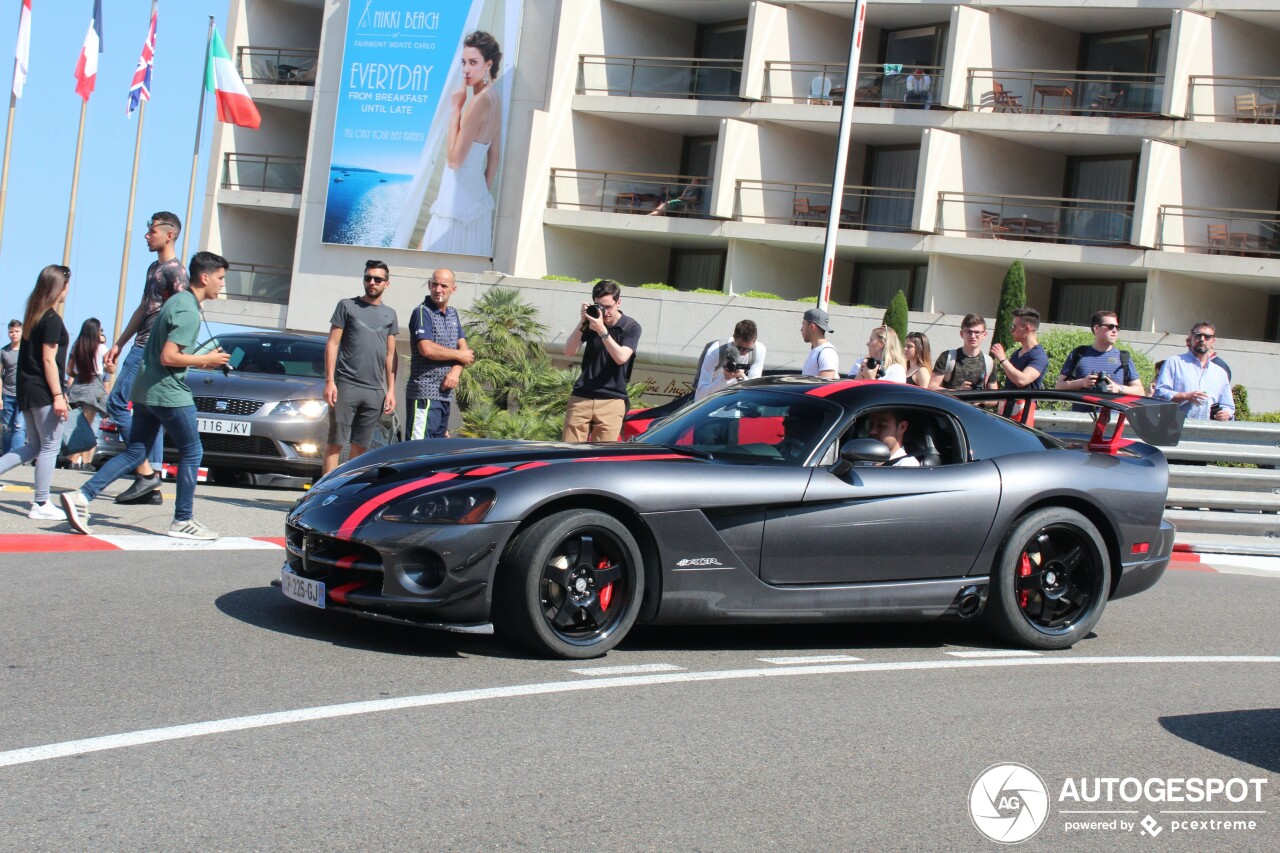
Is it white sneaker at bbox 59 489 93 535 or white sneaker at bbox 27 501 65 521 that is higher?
white sneaker at bbox 59 489 93 535

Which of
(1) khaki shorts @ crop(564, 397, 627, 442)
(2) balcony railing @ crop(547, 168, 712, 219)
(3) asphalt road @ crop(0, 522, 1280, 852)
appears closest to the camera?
(3) asphalt road @ crop(0, 522, 1280, 852)

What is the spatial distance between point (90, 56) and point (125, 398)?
999 inches

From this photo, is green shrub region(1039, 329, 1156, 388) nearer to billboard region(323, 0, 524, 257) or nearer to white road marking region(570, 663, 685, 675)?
billboard region(323, 0, 524, 257)

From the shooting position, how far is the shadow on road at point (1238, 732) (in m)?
5.30

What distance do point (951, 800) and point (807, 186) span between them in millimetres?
32555

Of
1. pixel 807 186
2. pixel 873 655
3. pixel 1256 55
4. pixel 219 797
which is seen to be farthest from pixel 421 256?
pixel 219 797

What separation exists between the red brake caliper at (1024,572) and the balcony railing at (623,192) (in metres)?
30.0

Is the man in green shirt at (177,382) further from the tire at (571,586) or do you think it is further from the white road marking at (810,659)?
the white road marking at (810,659)

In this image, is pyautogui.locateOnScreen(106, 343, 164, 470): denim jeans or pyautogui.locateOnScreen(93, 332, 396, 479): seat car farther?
pyautogui.locateOnScreen(93, 332, 396, 479): seat car

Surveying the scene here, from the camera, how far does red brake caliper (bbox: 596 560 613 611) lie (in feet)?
20.0

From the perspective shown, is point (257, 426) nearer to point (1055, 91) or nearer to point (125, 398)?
point (125, 398)

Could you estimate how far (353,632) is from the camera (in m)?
6.30

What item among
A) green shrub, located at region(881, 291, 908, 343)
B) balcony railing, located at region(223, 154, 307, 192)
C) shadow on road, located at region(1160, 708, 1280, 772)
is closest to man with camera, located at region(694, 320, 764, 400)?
shadow on road, located at region(1160, 708, 1280, 772)

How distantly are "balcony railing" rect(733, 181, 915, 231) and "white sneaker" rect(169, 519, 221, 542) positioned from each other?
28.0 metres
